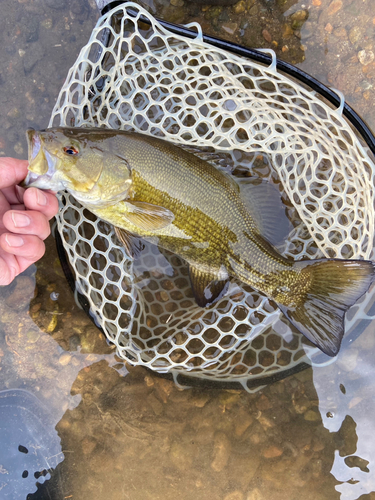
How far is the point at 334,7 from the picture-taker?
3592 millimetres

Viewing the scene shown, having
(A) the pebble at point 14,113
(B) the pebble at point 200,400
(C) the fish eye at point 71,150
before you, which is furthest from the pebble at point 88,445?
(A) the pebble at point 14,113

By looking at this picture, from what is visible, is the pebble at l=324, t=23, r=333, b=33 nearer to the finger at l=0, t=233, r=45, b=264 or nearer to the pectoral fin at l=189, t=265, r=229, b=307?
the pectoral fin at l=189, t=265, r=229, b=307

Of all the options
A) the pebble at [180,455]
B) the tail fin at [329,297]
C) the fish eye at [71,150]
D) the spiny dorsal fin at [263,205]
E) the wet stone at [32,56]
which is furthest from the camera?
the pebble at [180,455]

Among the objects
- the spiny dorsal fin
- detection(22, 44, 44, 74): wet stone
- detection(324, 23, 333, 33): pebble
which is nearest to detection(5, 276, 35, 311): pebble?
detection(22, 44, 44, 74): wet stone

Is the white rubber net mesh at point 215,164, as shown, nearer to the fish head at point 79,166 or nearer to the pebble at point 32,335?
the fish head at point 79,166

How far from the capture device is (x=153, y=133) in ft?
10.2

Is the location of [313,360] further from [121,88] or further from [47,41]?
[47,41]

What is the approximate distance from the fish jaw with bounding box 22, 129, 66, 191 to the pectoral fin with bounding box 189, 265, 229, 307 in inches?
47.1

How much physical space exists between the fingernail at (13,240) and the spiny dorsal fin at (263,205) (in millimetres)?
1584

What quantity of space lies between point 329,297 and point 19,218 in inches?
84.8

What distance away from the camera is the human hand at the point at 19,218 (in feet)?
7.89

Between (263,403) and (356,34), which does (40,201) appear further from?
(356,34)

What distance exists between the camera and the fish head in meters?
2.34

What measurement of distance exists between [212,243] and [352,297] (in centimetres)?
104
